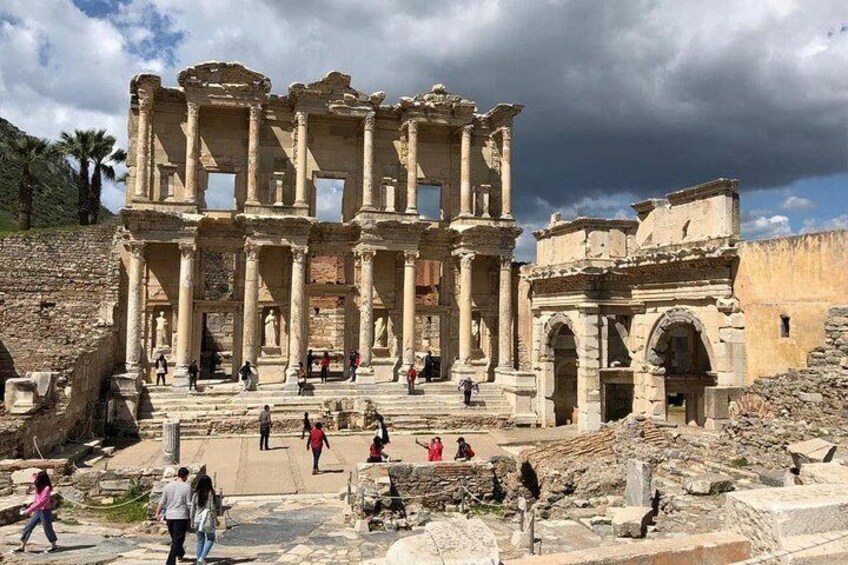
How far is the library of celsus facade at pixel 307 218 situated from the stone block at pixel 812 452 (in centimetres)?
1685

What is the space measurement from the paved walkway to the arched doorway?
5.39 metres

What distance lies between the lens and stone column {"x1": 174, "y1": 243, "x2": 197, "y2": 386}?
25.9 metres

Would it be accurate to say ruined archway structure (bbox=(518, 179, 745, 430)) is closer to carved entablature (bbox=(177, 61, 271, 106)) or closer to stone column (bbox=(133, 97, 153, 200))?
carved entablature (bbox=(177, 61, 271, 106))

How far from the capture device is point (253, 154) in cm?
2742

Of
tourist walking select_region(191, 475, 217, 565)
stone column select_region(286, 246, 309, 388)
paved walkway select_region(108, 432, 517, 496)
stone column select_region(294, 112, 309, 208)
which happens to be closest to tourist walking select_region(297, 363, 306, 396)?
stone column select_region(286, 246, 309, 388)

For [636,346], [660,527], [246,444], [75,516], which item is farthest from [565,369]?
[75,516]

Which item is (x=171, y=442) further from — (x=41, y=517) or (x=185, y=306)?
(x=185, y=306)

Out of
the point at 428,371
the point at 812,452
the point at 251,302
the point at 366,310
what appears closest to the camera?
the point at 812,452

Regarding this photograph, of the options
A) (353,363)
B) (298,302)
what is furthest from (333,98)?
(353,363)

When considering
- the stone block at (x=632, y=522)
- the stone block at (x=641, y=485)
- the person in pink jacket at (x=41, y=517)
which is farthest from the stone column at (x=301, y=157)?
the stone block at (x=632, y=522)

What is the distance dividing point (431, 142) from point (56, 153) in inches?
959

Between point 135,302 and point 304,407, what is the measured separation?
24.4ft

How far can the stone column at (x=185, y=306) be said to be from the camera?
2592 cm

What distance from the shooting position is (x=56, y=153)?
42031mm
